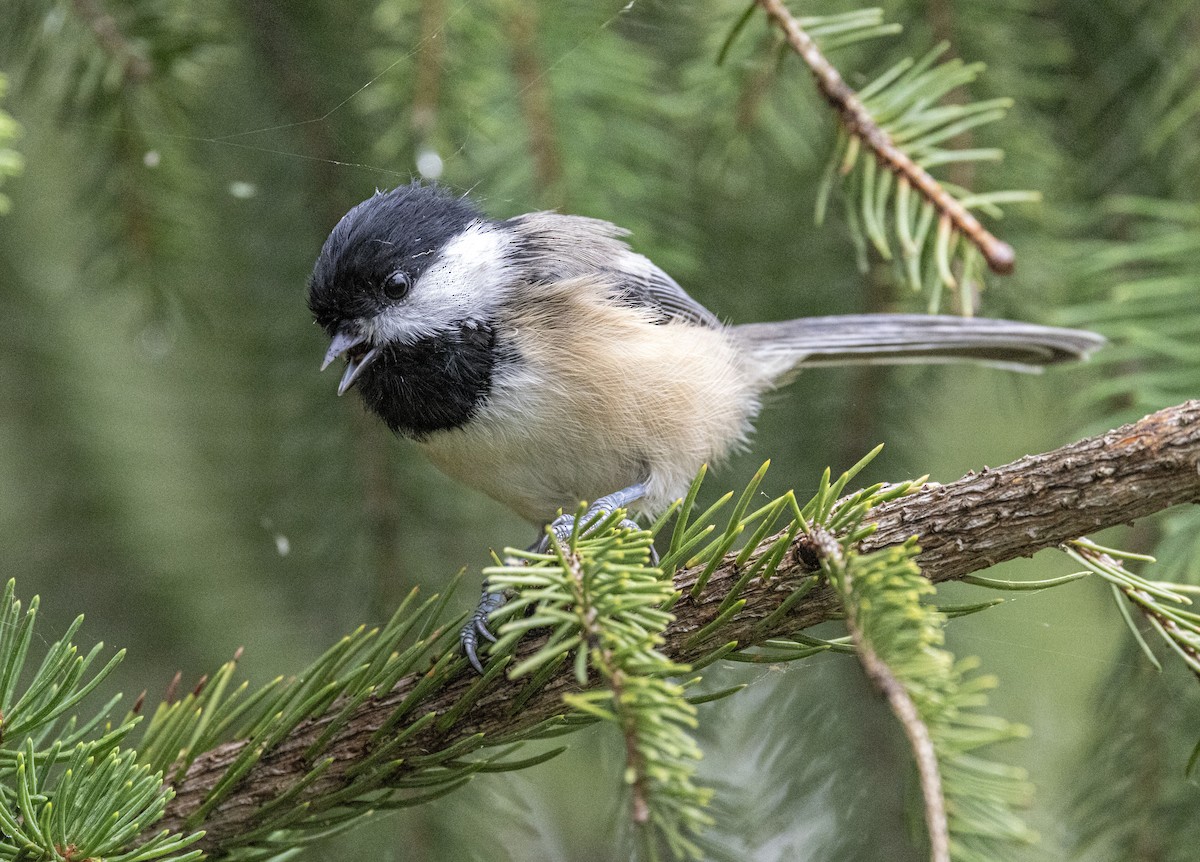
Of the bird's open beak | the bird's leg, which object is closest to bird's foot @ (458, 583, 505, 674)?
the bird's leg

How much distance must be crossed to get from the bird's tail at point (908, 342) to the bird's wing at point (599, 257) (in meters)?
0.18

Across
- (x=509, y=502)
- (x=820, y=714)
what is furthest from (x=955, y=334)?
(x=509, y=502)

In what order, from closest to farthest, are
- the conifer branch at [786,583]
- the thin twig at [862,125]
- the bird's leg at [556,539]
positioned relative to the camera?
the conifer branch at [786,583], the bird's leg at [556,539], the thin twig at [862,125]

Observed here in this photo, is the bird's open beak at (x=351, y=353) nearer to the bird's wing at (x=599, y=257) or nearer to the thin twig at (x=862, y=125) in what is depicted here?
the bird's wing at (x=599, y=257)

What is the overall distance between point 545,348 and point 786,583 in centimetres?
61

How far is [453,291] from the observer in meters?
1.43

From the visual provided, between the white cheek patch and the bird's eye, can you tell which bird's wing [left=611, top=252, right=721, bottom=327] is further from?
the bird's eye

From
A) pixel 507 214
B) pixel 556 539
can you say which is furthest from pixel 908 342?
pixel 556 539

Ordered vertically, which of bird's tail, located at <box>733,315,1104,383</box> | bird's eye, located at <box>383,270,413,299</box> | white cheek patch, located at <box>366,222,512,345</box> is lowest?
bird's tail, located at <box>733,315,1104,383</box>

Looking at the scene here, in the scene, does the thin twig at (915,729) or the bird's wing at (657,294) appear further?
the bird's wing at (657,294)

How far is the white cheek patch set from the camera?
4.50 ft

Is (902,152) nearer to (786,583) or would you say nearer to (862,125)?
(862,125)

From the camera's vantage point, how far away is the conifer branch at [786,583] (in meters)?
0.80

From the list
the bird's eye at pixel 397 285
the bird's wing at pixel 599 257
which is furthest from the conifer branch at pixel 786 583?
the bird's wing at pixel 599 257
